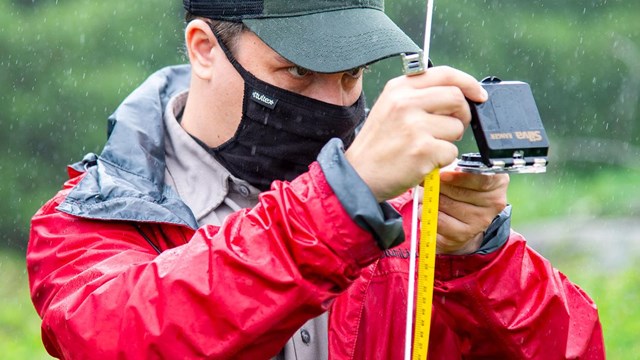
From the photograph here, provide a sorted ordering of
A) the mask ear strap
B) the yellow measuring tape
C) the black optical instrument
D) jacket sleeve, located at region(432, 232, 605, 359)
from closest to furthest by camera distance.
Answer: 1. the black optical instrument
2. the yellow measuring tape
3. jacket sleeve, located at region(432, 232, 605, 359)
4. the mask ear strap

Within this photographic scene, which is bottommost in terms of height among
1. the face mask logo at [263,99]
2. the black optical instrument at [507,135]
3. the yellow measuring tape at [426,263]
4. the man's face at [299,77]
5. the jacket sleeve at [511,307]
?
the jacket sleeve at [511,307]

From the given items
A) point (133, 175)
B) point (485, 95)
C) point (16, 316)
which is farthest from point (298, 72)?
point (16, 316)

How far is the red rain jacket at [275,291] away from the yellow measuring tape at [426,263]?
176 mm

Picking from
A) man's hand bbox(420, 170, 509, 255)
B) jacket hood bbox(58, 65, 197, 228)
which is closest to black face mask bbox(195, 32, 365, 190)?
jacket hood bbox(58, 65, 197, 228)

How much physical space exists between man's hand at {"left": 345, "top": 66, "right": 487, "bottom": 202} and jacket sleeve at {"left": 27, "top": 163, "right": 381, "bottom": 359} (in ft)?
0.42

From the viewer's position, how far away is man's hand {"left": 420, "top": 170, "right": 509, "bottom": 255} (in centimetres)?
328

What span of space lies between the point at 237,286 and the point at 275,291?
10 centimetres

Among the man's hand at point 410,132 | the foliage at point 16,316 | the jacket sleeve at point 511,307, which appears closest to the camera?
the man's hand at point 410,132

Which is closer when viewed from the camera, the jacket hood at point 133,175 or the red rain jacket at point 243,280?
the red rain jacket at point 243,280

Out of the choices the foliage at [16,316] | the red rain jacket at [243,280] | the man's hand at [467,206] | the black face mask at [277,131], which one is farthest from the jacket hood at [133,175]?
the foliage at [16,316]

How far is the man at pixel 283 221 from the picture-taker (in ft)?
9.52

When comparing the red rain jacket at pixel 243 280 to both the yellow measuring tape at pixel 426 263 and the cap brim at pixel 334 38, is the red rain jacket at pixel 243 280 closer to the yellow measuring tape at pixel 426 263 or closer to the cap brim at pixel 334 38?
the yellow measuring tape at pixel 426 263

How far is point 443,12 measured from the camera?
1402 cm

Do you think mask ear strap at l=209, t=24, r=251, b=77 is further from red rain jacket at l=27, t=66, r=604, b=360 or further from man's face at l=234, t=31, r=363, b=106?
red rain jacket at l=27, t=66, r=604, b=360
